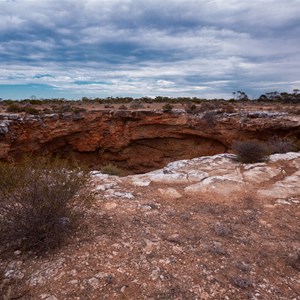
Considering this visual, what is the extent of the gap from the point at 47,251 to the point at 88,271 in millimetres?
652

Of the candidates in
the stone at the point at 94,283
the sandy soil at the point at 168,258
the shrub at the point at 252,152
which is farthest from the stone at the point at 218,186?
the stone at the point at 94,283

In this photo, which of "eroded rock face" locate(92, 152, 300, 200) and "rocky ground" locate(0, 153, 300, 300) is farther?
"eroded rock face" locate(92, 152, 300, 200)

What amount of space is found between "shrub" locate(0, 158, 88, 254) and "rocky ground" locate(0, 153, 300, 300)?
7.4 inches

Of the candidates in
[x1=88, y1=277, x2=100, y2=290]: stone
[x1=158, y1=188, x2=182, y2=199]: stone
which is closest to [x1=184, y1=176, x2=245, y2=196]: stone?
[x1=158, y1=188, x2=182, y2=199]: stone

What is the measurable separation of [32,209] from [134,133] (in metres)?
16.0

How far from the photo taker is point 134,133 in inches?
760

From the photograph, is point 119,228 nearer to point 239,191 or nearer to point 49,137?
point 239,191

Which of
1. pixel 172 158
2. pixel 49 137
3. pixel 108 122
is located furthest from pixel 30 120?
pixel 172 158

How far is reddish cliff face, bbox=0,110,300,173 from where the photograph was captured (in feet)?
52.3

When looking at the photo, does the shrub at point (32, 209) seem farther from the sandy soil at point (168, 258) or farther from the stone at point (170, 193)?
the stone at point (170, 193)

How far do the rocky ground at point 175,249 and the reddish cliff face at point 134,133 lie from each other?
36.7ft

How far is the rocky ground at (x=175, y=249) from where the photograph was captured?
9.36 ft

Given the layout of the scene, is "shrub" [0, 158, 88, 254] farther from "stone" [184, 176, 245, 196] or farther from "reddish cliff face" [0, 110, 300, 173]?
"reddish cliff face" [0, 110, 300, 173]

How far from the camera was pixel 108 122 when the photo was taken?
18672mm
